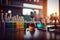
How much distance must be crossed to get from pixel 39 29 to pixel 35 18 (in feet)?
0.41

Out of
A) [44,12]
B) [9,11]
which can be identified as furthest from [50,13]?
[9,11]

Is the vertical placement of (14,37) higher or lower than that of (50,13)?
lower

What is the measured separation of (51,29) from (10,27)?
0.45 m

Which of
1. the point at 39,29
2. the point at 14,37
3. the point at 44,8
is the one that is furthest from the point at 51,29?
the point at 14,37

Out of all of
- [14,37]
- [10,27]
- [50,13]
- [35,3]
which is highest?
[35,3]

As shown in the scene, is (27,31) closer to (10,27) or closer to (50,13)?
(10,27)

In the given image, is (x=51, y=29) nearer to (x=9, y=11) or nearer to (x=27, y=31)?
(x=27, y=31)

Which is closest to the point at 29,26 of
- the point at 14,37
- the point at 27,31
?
the point at 27,31

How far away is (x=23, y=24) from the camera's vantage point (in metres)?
1.30

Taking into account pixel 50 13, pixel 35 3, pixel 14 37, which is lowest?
pixel 14 37

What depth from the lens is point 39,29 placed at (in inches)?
51.9

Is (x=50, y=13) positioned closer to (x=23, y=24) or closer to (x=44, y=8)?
(x=44, y=8)

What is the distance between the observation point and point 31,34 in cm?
130

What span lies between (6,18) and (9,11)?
81 millimetres
